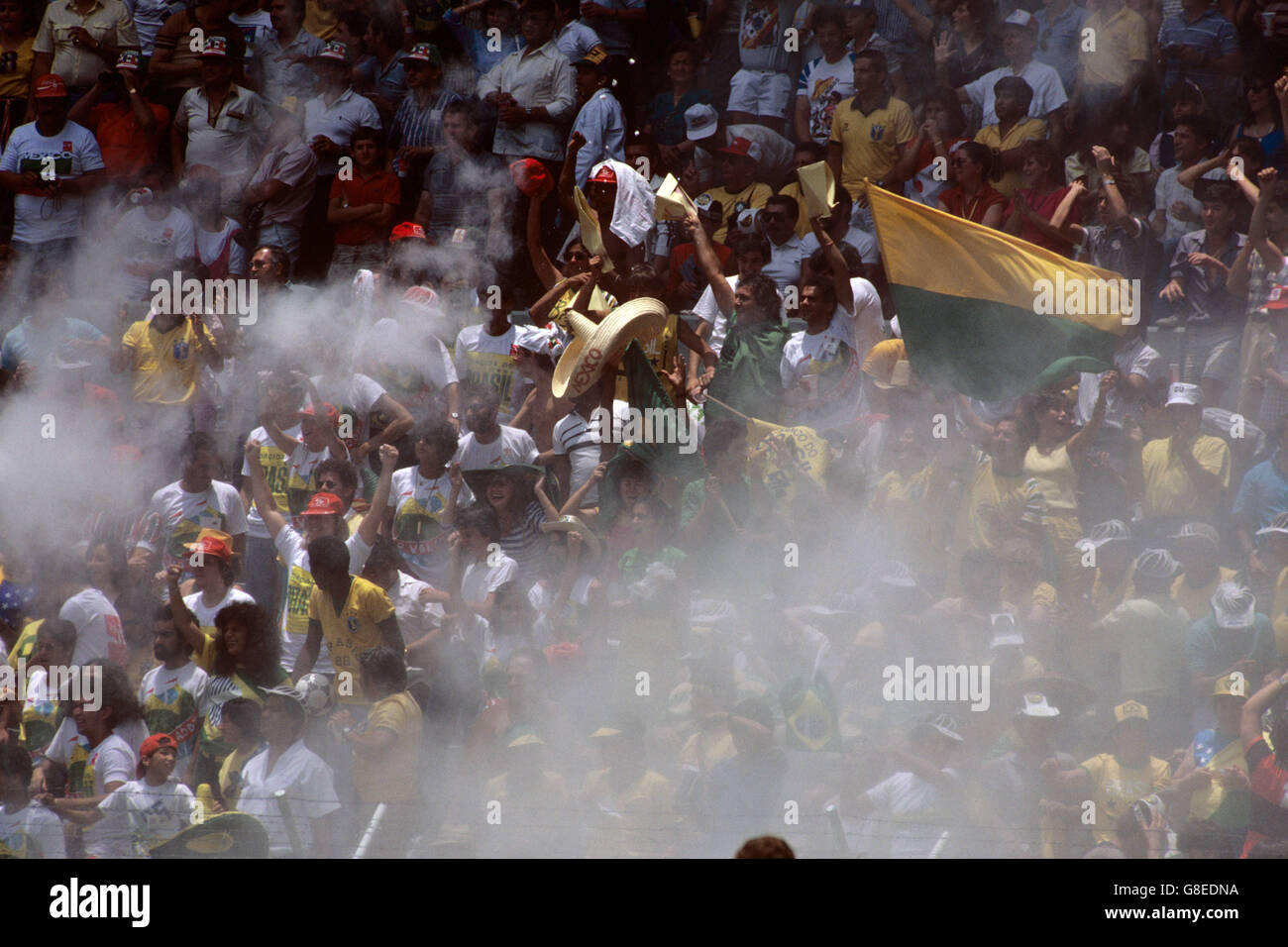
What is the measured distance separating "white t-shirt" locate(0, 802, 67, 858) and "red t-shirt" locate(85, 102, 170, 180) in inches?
194

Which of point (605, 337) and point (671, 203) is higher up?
point (671, 203)

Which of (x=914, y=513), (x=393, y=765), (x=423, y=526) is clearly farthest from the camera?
(x=423, y=526)


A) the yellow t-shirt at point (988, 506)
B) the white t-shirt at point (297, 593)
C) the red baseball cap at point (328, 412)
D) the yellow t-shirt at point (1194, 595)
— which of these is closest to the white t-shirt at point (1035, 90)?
the yellow t-shirt at point (988, 506)

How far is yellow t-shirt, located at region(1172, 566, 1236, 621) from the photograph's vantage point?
754 cm

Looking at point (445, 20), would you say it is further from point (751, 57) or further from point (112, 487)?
point (112, 487)

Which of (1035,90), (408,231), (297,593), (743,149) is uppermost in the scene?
(1035,90)

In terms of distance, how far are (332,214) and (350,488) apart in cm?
231

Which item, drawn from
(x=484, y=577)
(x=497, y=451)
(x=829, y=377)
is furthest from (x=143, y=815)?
(x=829, y=377)

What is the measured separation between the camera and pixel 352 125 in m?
10.5

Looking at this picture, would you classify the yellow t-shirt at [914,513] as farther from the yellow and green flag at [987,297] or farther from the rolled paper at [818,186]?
the rolled paper at [818,186]

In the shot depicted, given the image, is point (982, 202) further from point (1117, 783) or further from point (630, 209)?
point (1117, 783)

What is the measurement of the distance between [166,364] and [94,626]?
1.85 meters

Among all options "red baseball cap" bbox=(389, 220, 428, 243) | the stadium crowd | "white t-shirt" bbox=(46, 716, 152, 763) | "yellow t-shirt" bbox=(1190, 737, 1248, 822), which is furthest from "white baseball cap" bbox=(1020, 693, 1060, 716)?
"red baseball cap" bbox=(389, 220, 428, 243)

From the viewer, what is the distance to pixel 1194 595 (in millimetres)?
7605
